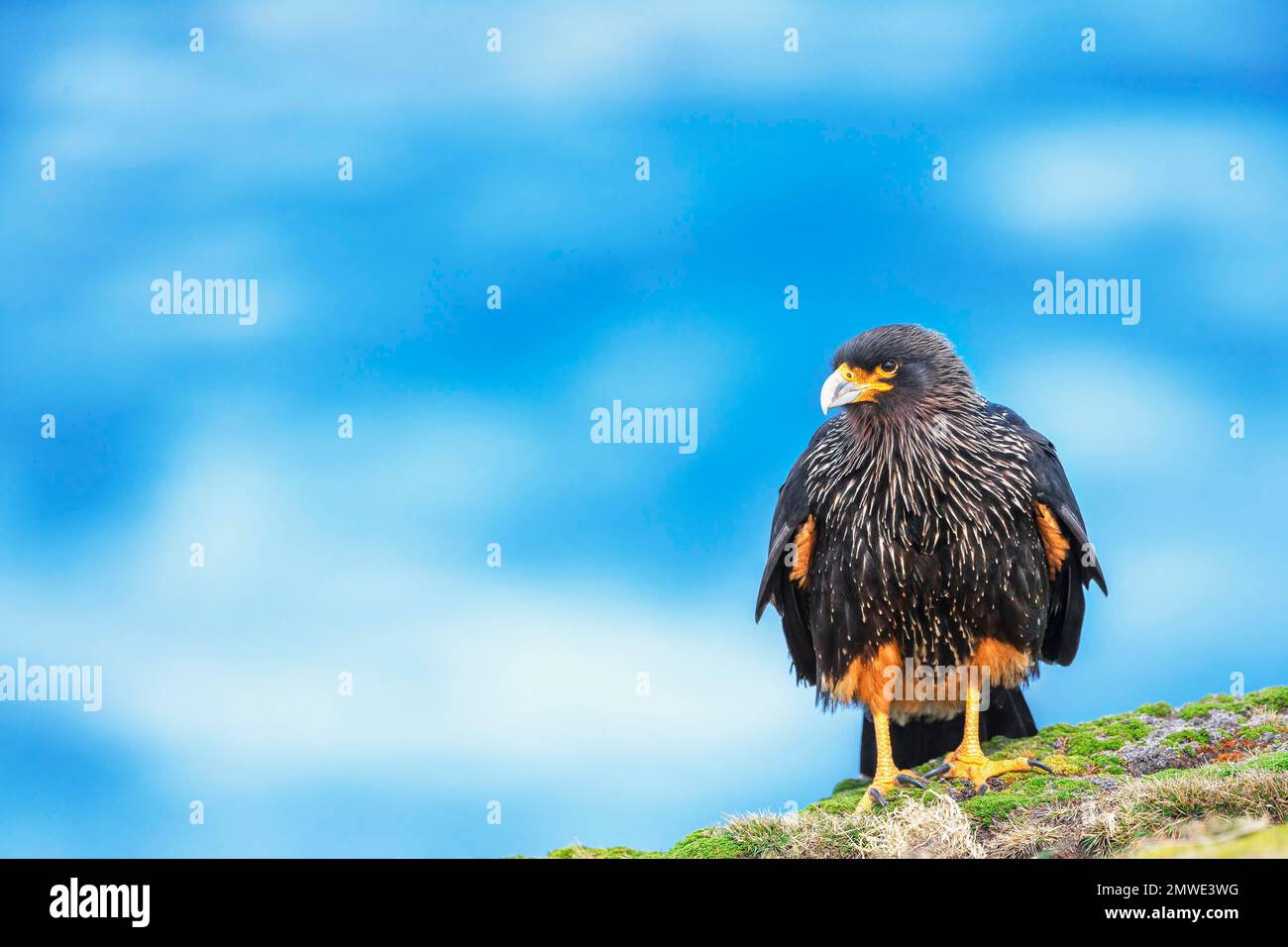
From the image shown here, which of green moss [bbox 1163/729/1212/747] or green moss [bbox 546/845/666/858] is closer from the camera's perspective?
green moss [bbox 546/845/666/858]

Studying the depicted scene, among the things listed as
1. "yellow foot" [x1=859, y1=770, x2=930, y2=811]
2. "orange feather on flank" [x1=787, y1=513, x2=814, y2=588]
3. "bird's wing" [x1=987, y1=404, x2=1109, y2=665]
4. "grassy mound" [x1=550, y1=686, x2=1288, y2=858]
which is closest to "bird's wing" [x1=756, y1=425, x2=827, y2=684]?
"orange feather on flank" [x1=787, y1=513, x2=814, y2=588]

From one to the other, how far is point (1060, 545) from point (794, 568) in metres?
1.71

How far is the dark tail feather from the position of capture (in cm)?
817

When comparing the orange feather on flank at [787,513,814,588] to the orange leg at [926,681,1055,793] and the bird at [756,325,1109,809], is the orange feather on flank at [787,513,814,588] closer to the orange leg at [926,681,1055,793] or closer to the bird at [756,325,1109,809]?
the bird at [756,325,1109,809]

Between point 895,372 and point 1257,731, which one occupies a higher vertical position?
point 895,372

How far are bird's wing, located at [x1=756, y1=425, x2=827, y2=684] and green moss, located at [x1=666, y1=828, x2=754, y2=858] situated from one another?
5.47 feet

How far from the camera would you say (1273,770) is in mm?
5785

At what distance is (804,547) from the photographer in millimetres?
7602

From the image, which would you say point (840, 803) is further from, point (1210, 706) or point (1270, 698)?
point (1270, 698)

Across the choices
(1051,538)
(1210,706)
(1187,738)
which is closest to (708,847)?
(1051,538)

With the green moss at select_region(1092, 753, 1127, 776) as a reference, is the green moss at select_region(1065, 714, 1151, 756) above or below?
above

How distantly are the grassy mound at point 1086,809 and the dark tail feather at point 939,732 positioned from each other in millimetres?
116
